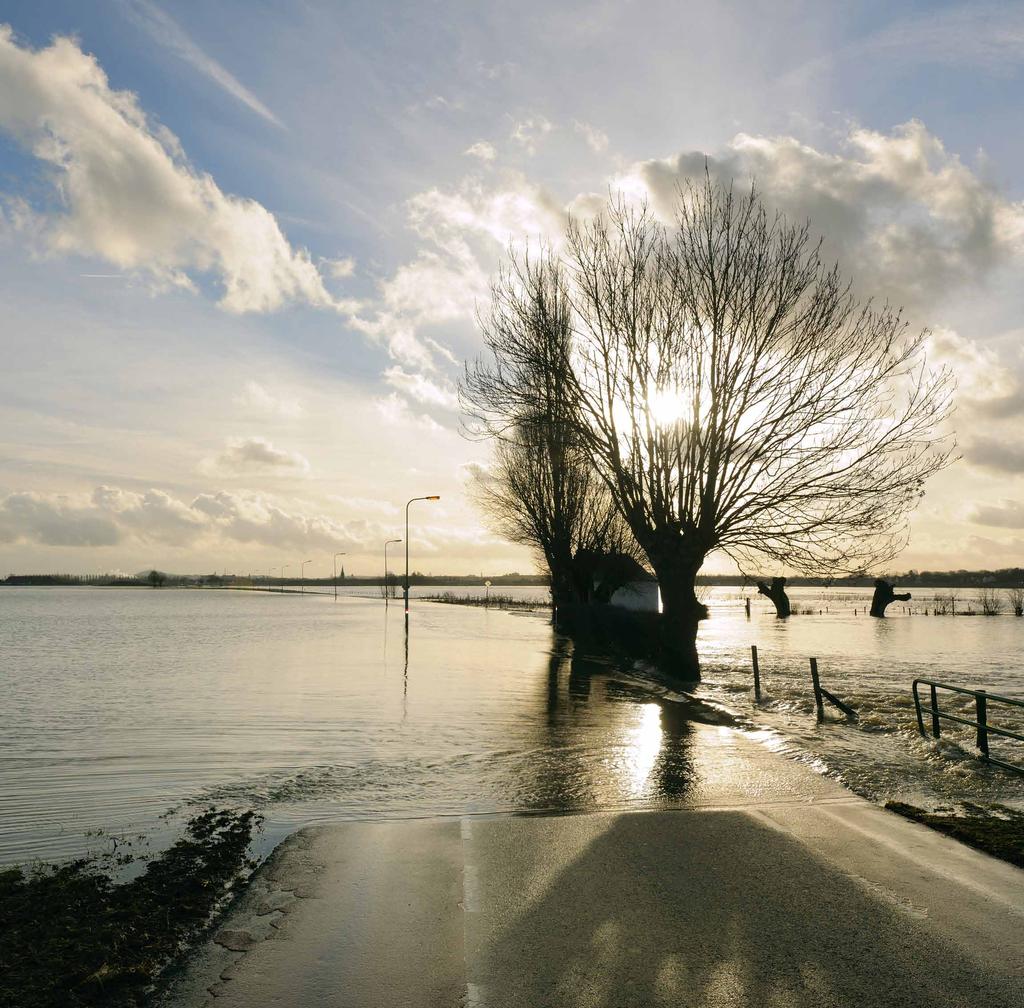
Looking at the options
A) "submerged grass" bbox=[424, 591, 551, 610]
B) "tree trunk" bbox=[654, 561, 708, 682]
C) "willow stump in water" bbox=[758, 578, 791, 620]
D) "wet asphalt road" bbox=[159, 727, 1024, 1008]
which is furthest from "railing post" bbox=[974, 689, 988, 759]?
"submerged grass" bbox=[424, 591, 551, 610]

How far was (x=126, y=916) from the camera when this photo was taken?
546 cm

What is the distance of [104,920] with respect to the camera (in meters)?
5.38

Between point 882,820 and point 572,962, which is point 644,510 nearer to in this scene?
point 882,820

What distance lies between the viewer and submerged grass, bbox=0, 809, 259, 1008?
4441 mm

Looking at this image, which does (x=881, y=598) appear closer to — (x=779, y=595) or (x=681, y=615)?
(x=779, y=595)

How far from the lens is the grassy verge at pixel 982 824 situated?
6957 millimetres

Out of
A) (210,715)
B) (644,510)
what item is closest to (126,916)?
(210,715)

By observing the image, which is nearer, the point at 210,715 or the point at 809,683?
the point at 210,715

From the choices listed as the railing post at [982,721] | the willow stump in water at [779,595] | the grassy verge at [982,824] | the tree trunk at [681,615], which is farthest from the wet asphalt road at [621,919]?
the willow stump in water at [779,595]

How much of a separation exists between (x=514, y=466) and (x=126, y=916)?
141 ft

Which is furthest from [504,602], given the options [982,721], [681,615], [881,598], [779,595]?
[982,721]

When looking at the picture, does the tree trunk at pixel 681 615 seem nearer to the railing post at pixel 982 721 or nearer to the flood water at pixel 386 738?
the flood water at pixel 386 738

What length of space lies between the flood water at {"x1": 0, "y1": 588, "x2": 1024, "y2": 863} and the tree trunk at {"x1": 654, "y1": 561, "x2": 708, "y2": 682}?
3.12 ft

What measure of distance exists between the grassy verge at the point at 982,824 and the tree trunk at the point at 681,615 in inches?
545
